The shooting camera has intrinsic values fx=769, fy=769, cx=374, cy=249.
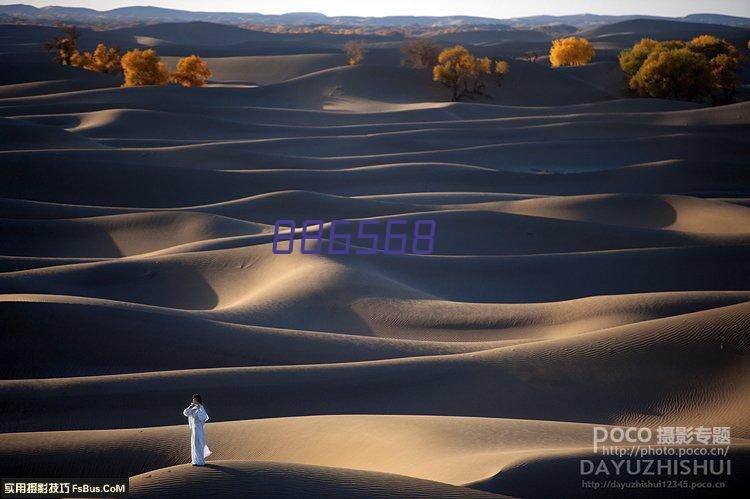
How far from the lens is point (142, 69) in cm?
5453

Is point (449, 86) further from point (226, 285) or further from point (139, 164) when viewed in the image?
point (226, 285)

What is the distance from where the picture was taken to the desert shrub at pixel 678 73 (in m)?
50.5

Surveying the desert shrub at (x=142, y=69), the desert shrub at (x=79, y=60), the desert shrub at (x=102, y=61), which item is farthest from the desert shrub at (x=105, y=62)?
the desert shrub at (x=142, y=69)

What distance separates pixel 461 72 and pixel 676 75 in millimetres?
14573

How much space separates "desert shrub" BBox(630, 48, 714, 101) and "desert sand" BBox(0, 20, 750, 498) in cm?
1512

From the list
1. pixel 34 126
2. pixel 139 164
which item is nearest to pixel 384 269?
pixel 139 164

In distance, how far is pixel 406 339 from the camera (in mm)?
13805

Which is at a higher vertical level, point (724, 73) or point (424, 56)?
point (424, 56)

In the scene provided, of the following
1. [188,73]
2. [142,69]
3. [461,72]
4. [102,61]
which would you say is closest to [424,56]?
[461,72]

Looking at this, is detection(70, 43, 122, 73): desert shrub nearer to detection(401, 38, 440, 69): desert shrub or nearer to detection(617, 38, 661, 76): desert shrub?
detection(401, 38, 440, 69): desert shrub
